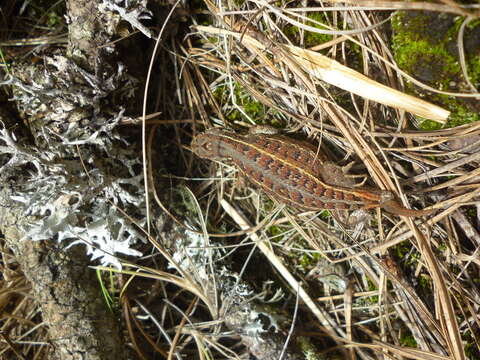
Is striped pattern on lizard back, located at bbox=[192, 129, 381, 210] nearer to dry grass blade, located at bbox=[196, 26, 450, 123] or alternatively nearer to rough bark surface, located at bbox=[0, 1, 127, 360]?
dry grass blade, located at bbox=[196, 26, 450, 123]

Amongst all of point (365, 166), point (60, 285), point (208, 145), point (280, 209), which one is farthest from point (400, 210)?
point (60, 285)

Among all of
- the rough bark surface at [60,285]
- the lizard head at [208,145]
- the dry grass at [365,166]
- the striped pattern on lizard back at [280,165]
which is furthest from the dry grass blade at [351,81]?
the rough bark surface at [60,285]

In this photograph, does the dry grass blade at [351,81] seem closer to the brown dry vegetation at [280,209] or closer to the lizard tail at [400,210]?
the brown dry vegetation at [280,209]

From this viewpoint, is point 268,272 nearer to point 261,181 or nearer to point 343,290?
point 343,290

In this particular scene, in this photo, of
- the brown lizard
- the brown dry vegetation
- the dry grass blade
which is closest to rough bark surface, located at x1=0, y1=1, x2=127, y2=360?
the brown dry vegetation

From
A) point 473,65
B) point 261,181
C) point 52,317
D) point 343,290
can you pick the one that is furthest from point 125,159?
point 473,65
